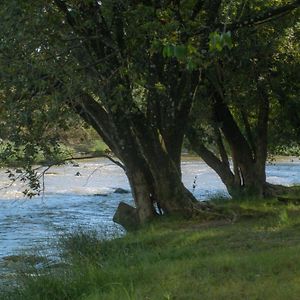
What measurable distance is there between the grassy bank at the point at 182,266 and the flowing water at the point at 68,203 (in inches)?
107

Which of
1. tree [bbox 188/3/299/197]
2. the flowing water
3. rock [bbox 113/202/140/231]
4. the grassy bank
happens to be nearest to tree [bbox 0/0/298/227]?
rock [bbox 113/202/140/231]

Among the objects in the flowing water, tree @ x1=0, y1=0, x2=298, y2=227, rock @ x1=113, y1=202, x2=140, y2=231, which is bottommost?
the flowing water

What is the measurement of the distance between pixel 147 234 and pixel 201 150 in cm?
771

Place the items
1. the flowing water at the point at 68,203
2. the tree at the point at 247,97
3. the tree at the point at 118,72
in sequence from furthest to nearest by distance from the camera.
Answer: the flowing water at the point at 68,203
the tree at the point at 247,97
the tree at the point at 118,72

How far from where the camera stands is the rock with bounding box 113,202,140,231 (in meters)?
14.8

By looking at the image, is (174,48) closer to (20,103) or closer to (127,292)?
(127,292)

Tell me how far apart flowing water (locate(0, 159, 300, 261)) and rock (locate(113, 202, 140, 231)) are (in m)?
0.27

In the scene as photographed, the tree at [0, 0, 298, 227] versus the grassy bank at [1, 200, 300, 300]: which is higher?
the tree at [0, 0, 298, 227]

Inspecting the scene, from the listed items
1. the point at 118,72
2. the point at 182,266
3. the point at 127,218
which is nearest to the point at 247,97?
the point at 127,218

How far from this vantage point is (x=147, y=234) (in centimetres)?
1282

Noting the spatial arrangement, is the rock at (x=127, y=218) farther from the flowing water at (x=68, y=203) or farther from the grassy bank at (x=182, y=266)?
the grassy bank at (x=182, y=266)

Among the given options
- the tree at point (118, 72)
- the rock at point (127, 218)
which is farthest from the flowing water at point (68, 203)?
the tree at point (118, 72)

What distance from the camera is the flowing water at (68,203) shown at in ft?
55.9

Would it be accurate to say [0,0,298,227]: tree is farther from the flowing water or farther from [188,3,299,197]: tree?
[188,3,299,197]: tree
